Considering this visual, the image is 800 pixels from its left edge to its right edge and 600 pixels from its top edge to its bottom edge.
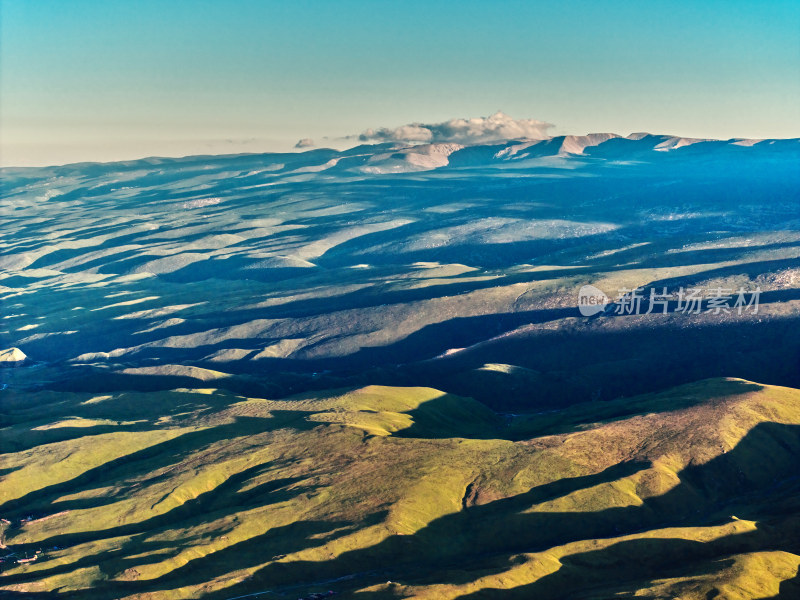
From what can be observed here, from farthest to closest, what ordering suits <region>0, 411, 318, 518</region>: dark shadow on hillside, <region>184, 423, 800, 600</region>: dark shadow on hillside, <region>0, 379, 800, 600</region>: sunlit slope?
1. <region>0, 411, 318, 518</region>: dark shadow on hillside
2. <region>184, 423, 800, 600</region>: dark shadow on hillside
3. <region>0, 379, 800, 600</region>: sunlit slope

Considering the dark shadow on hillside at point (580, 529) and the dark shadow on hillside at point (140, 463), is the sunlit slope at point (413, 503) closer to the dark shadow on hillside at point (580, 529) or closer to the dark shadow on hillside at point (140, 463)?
the dark shadow on hillside at point (580, 529)

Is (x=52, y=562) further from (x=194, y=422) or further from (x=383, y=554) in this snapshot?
(x=194, y=422)

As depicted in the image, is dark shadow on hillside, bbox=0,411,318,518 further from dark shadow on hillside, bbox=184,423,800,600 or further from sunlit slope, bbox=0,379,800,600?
dark shadow on hillside, bbox=184,423,800,600

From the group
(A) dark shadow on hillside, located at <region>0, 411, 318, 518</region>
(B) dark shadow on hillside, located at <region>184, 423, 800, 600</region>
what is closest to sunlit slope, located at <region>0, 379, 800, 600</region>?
(B) dark shadow on hillside, located at <region>184, 423, 800, 600</region>

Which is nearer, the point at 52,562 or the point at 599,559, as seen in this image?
the point at 599,559

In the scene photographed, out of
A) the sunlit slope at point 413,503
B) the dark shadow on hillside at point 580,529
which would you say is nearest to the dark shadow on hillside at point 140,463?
the sunlit slope at point 413,503

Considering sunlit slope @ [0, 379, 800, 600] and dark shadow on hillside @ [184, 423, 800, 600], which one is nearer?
sunlit slope @ [0, 379, 800, 600]

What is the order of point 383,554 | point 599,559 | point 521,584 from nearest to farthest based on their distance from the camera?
point 521,584
point 599,559
point 383,554

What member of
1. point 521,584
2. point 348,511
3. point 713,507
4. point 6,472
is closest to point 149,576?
point 348,511
